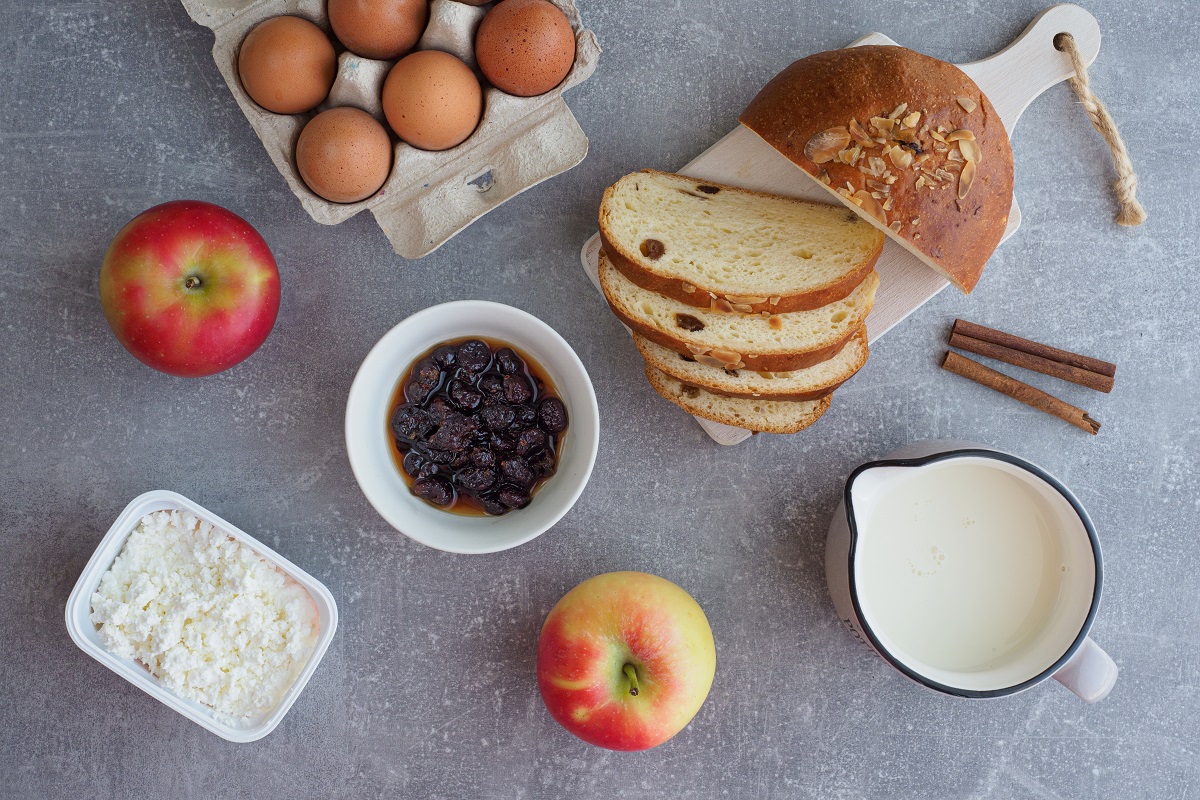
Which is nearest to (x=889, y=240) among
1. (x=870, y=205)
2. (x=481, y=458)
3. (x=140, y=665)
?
(x=870, y=205)

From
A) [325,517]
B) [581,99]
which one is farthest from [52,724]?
[581,99]

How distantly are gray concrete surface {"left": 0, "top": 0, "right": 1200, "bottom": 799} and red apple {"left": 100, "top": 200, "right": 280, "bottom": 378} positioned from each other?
0.15 m

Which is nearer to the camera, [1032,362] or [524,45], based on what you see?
[524,45]

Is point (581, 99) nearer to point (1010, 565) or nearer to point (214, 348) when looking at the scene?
point (214, 348)

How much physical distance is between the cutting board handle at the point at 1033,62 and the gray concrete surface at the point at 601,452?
2.3 inches

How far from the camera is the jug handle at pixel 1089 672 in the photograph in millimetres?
1201

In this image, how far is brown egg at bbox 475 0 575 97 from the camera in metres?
1.15

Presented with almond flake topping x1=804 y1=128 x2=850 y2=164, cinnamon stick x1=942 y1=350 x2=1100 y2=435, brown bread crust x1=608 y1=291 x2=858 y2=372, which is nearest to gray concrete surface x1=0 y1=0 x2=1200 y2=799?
cinnamon stick x1=942 y1=350 x2=1100 y2=435

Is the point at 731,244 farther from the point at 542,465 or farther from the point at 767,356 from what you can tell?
the point at 542,465

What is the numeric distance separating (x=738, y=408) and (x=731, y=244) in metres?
0.28

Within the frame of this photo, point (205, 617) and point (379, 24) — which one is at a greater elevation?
point (379, 24)

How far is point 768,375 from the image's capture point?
1.27m

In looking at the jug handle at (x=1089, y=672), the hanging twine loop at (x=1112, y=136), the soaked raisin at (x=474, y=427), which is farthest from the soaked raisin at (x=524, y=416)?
the hanging twine loop at (x=1112, y=136)

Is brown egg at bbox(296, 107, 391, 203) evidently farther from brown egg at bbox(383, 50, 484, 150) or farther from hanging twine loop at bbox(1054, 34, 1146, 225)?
hanging twine loop at bbox(1054, 34, 1146, 225)
